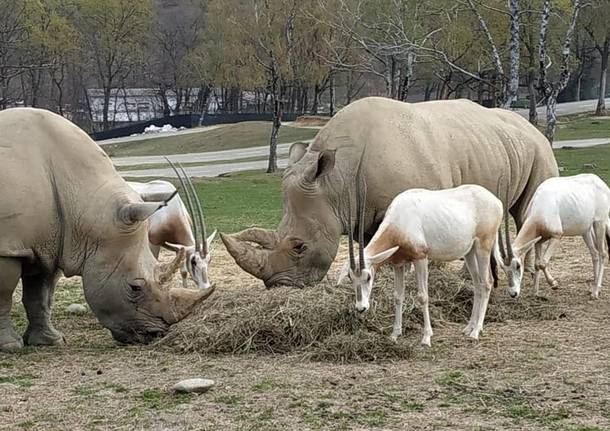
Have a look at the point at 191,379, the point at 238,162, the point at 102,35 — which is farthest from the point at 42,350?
the point at 102,35

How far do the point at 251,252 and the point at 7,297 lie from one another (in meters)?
2.35

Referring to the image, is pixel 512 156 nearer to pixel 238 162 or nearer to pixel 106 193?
pixel 106 193

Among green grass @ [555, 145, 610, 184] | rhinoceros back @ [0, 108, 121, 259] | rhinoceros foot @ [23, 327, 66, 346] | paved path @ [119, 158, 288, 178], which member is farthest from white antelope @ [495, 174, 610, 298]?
paved path @ [119, 158, 288, 178]

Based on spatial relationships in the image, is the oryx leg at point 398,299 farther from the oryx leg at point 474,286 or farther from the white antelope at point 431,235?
the oryx leg at point 474,286

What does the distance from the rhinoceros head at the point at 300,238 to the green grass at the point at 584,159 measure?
54.5ft

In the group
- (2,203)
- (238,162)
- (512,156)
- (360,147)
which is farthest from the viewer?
(238,162)

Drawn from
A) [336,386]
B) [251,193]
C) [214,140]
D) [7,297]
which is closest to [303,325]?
[336,386]

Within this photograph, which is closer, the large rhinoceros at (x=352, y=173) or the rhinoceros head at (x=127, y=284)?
the rhinoceros head at (x=127, y=284)

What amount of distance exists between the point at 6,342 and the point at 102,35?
56.0 meters

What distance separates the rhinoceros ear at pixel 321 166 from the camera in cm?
945

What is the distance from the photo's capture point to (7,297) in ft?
27.5

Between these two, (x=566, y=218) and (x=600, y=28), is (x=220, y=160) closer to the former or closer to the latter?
(x=600, y=28)

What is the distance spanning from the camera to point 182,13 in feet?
261

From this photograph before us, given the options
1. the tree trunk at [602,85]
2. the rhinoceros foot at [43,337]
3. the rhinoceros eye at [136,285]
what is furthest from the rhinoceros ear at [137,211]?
the tree trunk at [602,85]
